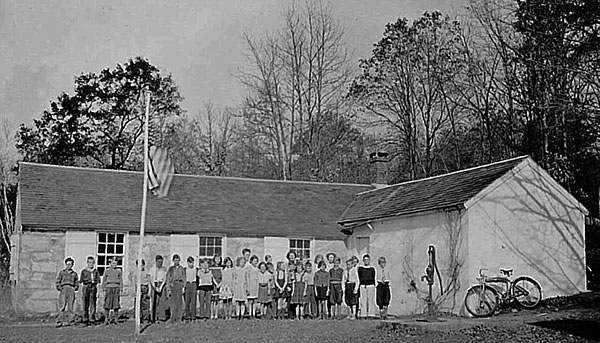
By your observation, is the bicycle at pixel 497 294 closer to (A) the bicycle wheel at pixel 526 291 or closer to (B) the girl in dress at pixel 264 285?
(A) the bicycle wheel at pixel 526 291

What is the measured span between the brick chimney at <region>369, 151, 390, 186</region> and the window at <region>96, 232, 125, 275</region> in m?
10.5

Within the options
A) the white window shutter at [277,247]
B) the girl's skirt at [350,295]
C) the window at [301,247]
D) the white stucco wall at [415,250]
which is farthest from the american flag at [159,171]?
the window at [301,247]

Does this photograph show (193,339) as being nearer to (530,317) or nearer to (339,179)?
(530,317)

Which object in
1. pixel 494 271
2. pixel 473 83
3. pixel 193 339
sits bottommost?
pixel 193 339

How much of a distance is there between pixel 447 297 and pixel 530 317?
3.51 meters

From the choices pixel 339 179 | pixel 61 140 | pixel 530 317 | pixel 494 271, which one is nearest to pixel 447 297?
pixel 494 271

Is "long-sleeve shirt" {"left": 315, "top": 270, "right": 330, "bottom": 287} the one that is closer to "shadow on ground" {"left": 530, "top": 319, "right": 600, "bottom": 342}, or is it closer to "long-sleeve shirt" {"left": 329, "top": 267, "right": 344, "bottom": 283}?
"long-sleeve shirt" {"left": 329, "top": 267, "right": 344, "bottom": 283}

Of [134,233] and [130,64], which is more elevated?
[130,64]

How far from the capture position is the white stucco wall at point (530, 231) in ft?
67.8

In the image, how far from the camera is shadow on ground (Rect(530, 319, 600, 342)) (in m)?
14.9

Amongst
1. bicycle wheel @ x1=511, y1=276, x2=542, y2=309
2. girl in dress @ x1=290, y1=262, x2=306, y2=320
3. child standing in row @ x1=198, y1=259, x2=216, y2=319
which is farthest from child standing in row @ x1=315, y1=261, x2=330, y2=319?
bicycle wheel @ x1=511, y1=276, x2=542, y2=309

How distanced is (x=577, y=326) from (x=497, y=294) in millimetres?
4171

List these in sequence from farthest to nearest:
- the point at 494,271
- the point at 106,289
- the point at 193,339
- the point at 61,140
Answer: the point at 61,140 → the point at 494,271 → the point at 106,289 → the point at 193,339

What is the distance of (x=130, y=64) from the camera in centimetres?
4378
